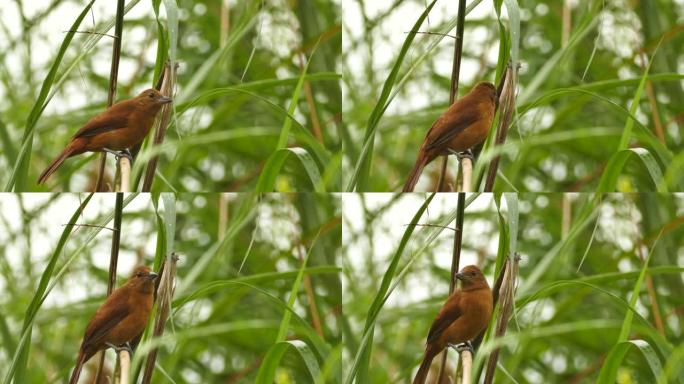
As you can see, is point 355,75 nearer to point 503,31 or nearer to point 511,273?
point 503,31

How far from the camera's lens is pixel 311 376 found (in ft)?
8.34

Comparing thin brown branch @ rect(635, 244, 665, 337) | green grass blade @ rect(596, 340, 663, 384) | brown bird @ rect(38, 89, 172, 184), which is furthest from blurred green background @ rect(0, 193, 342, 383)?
thin brown branch @ rect(635, 244, 665, 337)


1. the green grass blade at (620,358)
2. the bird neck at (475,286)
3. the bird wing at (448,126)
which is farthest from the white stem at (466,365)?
the bird wing at (448,126)

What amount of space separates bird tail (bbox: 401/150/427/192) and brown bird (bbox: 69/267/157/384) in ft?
2.25

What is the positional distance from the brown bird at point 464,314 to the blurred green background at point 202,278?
264 mm

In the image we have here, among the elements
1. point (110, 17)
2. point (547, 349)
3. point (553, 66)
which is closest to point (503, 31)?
point (553, 66)

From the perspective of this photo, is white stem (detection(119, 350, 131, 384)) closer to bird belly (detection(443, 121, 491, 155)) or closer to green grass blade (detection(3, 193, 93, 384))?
green grass blade (detection(3, 193, 93, 384))

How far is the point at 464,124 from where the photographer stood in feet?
8.13

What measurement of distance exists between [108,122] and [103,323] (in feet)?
1.64

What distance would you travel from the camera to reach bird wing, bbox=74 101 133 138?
8.06 ft

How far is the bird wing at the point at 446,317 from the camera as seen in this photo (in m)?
2.46

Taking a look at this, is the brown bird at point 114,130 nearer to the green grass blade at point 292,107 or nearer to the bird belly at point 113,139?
the bird belly at point 113,139

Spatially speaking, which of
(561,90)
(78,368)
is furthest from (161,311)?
(561,90)

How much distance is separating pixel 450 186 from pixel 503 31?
0.42m
